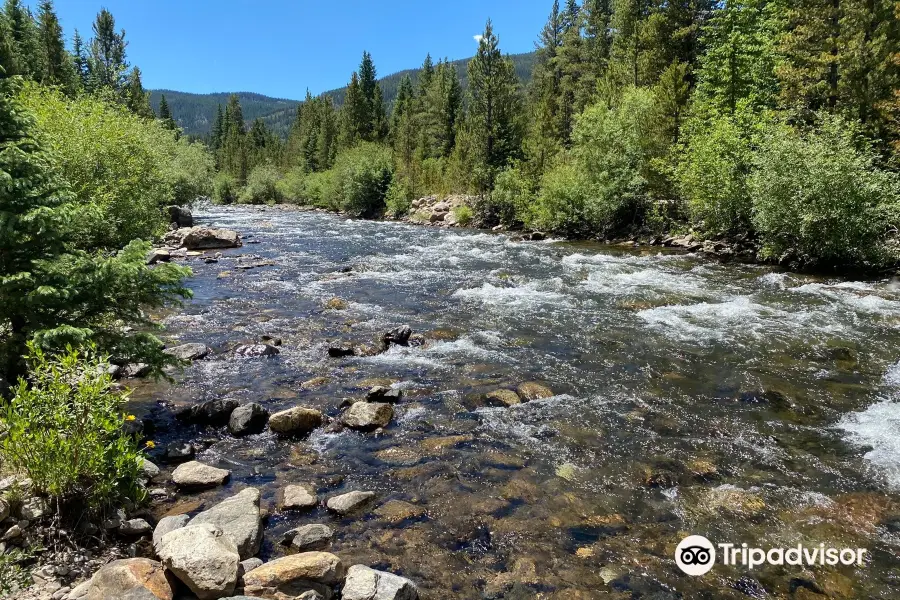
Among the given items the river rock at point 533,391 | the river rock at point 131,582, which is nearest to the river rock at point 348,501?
the river rock at point 131,582

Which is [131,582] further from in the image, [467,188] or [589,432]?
[467,188]

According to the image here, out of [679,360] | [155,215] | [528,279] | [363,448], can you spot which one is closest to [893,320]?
[679,360]

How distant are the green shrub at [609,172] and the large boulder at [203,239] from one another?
20.8 meters

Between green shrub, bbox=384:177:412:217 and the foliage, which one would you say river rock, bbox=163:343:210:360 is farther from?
green shrub, bbox=384:177:412:217

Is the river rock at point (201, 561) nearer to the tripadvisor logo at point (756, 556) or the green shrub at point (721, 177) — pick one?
the tripadvisor logo at point (756, 556)

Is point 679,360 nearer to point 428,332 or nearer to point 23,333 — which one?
point 428,332

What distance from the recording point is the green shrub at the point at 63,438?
15.3 feet

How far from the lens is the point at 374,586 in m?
4.50

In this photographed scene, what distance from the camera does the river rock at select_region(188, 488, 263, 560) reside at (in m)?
5.18

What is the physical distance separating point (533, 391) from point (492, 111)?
1745 inches

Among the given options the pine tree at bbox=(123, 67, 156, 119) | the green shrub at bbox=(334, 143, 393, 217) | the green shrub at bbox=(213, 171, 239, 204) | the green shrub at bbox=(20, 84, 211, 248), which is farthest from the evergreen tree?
the green shrub at bbox=(20, 84, 211, 248)

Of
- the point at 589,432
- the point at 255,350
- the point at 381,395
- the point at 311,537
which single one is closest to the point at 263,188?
the point at 255,350

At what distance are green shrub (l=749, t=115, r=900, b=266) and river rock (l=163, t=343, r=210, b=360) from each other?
20609 mm

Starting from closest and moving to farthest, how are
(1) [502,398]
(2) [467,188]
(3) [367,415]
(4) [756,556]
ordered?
(4) [756,556]
(3) [367,415]
(1) [502,398]
(2) [467,188]
